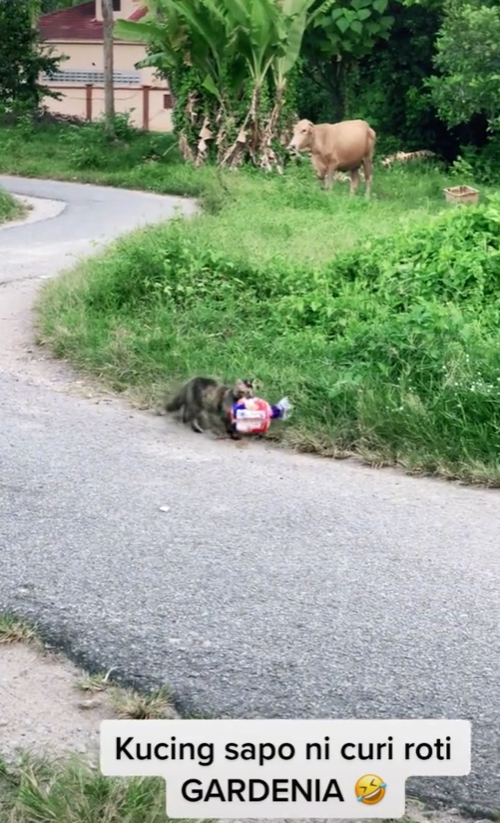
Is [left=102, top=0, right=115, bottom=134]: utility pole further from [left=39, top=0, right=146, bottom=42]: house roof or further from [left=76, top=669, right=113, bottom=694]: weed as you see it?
[left=76, top=669, right=113, bottom=694]: weed

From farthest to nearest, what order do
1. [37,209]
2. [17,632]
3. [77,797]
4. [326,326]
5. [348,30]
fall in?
1. [348,30]
2. [37,209]
3. [326,326]
4. [17,632]
5. [77,797]

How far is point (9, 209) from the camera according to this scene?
16625 millimetres

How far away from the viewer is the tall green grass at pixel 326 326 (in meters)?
6.25

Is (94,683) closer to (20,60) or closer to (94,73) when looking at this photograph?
(20,60)

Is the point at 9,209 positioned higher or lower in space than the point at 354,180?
lower

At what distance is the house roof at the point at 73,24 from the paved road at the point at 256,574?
38637 millimetres

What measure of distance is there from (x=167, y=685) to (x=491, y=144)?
805 inches

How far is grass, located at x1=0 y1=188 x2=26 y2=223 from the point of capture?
16312 mm

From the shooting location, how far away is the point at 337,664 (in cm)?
375

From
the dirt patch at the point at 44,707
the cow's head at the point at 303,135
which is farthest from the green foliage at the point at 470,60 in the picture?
the dirt patch at the point at 44,707

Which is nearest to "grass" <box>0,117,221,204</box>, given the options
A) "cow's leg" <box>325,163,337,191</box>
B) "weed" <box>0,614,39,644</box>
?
"cow's leg" <box>325,163,337,191</box>

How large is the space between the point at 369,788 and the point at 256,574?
2464 mm
